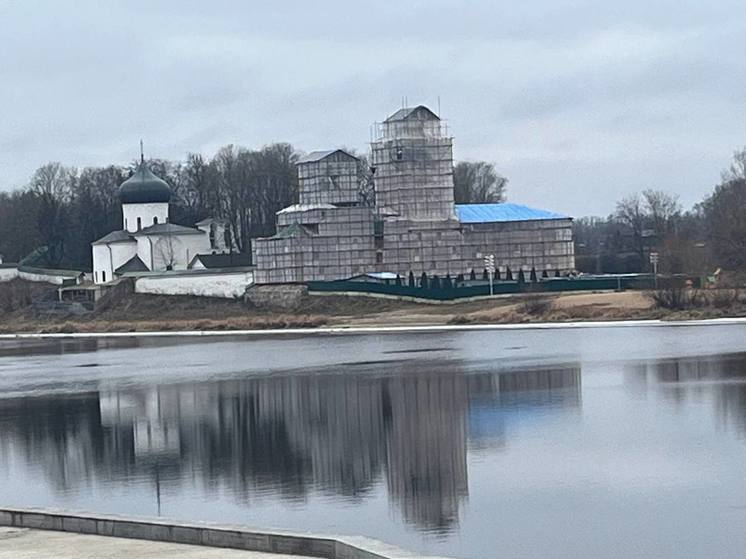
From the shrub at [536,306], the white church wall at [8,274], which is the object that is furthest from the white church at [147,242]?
the shrub at [536,306]

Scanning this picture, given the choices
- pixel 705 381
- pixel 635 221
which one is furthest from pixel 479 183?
pixel 705 381

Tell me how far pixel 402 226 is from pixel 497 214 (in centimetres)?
608

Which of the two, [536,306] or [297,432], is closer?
[297,432]

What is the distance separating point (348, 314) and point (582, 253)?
55.2m

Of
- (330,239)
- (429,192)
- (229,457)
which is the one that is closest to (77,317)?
(330,239)

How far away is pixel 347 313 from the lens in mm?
69562

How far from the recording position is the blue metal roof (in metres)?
81.6

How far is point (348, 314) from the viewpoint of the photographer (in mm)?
69312

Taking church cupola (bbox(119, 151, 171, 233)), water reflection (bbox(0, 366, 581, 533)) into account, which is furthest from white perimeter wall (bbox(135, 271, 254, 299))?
water reflection (bbox(0, 366, 581, 533))

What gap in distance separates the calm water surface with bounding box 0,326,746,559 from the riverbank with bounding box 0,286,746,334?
15.2m

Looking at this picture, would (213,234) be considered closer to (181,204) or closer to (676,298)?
(181,204)

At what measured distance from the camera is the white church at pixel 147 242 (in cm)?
8731

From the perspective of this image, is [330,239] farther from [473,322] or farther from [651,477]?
[651,477]

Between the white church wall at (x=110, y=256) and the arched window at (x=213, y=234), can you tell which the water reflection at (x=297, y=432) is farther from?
the arched window at (x=213, y=234)
